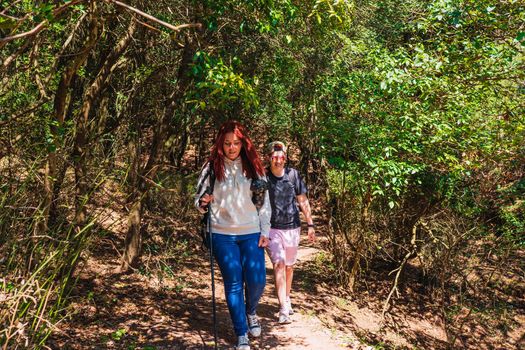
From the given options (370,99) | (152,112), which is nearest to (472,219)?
(370,99)

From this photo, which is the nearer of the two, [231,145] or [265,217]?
[231,145]

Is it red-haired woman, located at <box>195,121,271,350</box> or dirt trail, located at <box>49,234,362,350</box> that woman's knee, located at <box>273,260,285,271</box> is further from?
red-haired woman, located at <box>195,121,271,350</box>

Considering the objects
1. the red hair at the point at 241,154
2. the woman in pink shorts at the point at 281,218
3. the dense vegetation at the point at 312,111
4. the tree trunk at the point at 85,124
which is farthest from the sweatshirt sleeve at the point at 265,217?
the tree trunk at the point at 85,124

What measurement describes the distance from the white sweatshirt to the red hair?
0.16 ft

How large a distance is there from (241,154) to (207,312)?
2349mm

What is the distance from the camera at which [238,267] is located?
475cm

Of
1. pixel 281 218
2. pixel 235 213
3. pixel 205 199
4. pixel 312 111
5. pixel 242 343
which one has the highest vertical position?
pixel 312 111

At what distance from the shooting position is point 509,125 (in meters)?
7.67

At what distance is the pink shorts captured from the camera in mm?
5781

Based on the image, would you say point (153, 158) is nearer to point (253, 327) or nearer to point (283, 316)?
point (283, 316)

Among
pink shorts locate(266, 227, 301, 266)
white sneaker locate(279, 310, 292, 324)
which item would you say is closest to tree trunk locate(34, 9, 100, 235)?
pink shorts locate(266, 227, 301, 266)

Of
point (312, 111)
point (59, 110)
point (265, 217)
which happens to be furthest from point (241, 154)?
point (312, 111)

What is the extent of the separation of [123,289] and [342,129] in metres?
3.58

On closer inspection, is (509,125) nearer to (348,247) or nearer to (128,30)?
(348,247)
